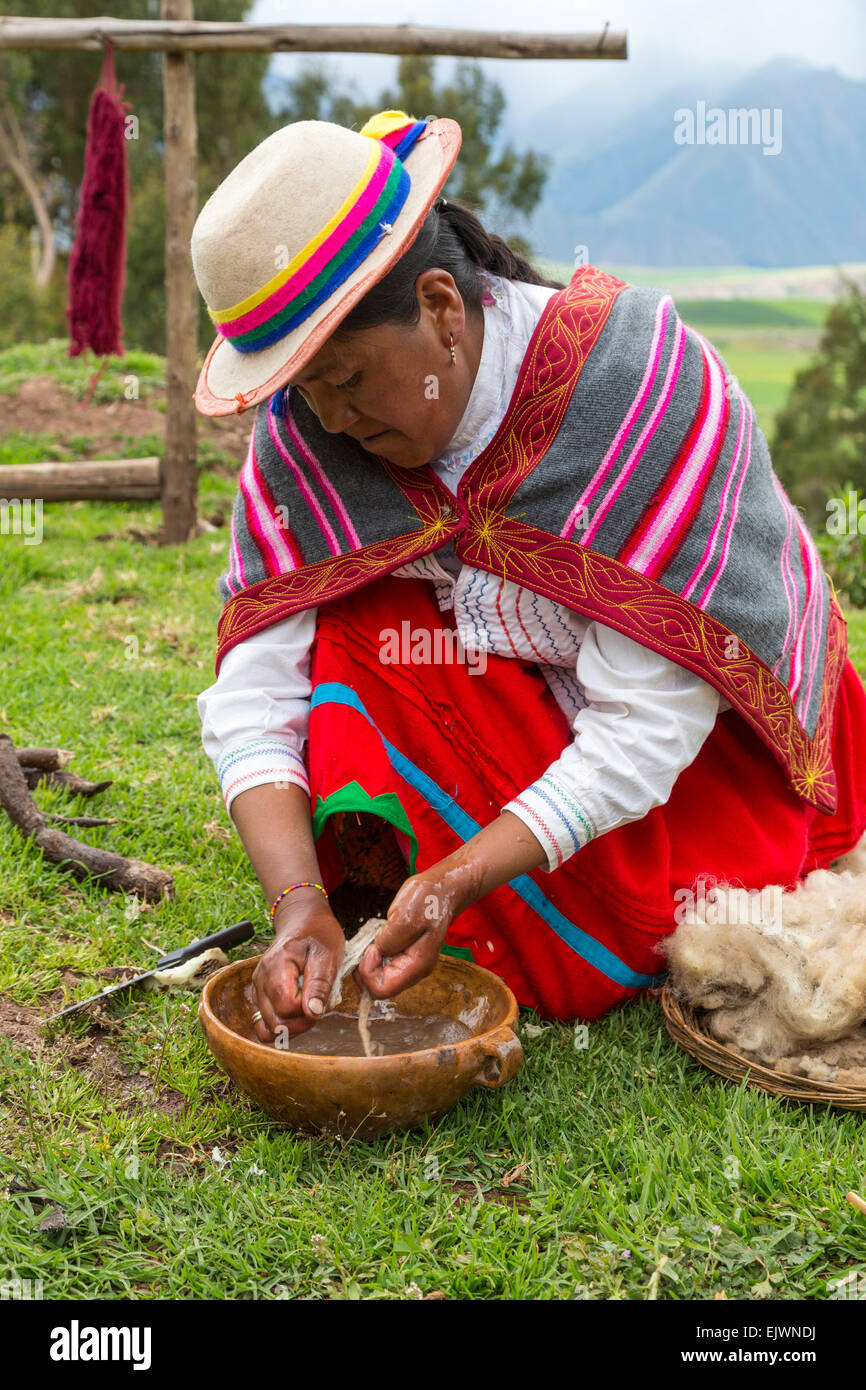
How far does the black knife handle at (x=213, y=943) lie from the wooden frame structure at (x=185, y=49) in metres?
4.25

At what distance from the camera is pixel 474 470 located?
8.08 feet

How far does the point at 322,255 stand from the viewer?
2.08 metres

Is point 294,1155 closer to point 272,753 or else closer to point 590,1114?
point 590,1114

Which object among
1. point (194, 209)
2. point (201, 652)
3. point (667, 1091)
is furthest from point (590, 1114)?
point (194, 209)

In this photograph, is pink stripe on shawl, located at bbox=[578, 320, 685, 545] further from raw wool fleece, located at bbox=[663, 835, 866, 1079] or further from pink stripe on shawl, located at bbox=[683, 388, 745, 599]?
raw wool fleece, located at bbox=[663, 835, 866, 1079]

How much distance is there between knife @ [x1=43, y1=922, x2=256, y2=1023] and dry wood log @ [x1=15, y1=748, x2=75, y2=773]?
37.8 inches

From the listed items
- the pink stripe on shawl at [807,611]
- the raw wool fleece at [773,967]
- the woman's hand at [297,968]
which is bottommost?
the raw wool fleece at [773,967]

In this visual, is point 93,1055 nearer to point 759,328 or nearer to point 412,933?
point 412,933

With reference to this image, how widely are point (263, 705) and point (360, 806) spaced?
329 mm

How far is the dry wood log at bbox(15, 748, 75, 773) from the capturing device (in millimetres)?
3443

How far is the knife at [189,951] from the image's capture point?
2.49 metres

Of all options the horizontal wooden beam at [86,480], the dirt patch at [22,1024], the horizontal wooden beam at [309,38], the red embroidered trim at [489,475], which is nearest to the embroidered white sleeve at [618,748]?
the red embroidered trim at [489,475]

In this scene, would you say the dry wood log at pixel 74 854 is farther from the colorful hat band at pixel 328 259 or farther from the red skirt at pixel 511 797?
the colorful hat band at pixel 328 259

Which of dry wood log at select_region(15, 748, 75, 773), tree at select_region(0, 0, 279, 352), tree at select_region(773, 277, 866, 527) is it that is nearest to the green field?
tree at select_region(773, 277, 866, 527)
